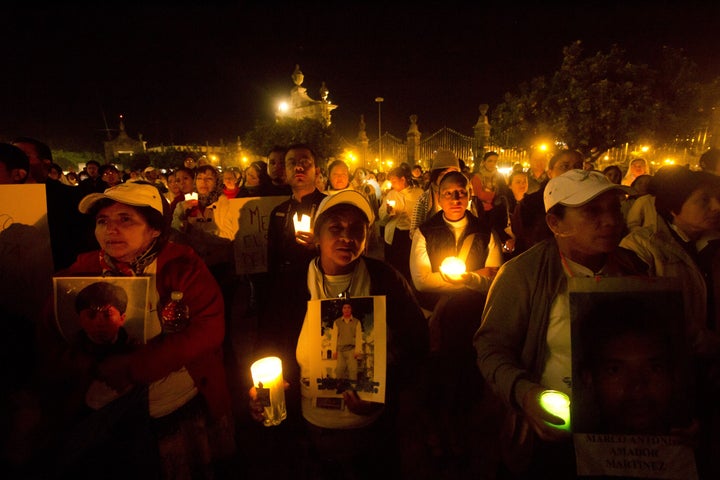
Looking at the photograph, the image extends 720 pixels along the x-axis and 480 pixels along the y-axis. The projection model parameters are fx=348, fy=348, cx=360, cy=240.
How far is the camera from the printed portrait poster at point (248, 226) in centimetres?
472

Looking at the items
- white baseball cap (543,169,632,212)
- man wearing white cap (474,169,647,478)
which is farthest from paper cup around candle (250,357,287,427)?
white baseball cap (543,169,632,212)

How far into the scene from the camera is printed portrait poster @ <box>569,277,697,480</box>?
4.38 feet

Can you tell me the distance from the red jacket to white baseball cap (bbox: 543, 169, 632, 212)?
212 cm

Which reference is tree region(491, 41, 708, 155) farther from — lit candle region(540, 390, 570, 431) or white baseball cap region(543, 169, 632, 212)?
lit candle region(540, 390, 570, 431)

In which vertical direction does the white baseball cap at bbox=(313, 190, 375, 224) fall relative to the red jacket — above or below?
above

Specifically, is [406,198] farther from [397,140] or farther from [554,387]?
[397,140]

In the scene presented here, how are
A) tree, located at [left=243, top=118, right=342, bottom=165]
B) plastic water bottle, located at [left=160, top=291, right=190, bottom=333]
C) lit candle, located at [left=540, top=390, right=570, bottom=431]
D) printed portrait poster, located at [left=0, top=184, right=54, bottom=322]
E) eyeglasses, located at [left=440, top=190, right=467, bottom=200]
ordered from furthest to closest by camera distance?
tree, located at [left=243, top=118, right=342, bottom=165] < eyeglasses, located at [left=440, top=190, right=467, bottom=200] < printed portrait poster, located at [left=0, top=184, right=54, bottom=322] < plastic water bottle, located at [left=160, top=291, right=190, bottom=333] < lit candle, located at [left=540, top=390, right=570, bottom=431]

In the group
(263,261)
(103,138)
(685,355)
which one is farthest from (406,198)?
(103,138)

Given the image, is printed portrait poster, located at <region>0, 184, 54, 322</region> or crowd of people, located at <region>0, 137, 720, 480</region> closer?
crowd of people, located at <region>0, 137, 720, 480</region>

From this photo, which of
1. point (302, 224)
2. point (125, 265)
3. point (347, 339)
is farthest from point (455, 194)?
point (125, 265)

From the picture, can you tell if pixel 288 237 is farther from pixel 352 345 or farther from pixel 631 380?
pixel 631 380

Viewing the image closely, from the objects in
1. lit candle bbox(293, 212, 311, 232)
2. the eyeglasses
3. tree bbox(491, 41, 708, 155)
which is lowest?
lit candle bbox(293, 212, 311, 232)

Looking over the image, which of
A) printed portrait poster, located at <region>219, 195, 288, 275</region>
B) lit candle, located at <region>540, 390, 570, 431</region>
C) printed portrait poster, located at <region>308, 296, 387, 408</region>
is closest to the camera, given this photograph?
lit candle, located at <region>540, 390, 570, 431</region>

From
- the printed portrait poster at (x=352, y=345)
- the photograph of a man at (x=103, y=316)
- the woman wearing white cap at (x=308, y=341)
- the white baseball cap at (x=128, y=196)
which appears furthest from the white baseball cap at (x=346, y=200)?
the photograph of a man at (x=103, y=316)
